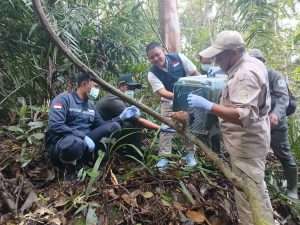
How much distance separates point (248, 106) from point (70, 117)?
2.12 metres

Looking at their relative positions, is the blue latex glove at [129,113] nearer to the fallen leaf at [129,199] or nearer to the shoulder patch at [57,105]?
the shoulder patch at [57,105]

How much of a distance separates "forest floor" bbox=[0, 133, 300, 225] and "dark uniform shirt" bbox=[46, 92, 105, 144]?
45 centimetres

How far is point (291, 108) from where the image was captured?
13.7 feet

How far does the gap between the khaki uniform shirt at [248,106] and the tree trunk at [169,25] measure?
4.54 metres

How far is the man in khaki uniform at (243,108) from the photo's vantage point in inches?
106

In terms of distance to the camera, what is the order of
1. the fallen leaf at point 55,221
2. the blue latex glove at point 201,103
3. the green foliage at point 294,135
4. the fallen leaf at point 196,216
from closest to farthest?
the blue latex glove at point 201,103 < the fallen leaf at point 55,221 < the fallen leaf at point 196,216 < the green foliage at point 294,135

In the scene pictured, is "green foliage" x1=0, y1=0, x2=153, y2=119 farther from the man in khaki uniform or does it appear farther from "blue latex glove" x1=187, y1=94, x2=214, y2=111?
the man in khaki uniform

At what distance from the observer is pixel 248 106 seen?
2678 millimetres

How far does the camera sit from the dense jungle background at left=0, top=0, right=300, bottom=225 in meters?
3.34

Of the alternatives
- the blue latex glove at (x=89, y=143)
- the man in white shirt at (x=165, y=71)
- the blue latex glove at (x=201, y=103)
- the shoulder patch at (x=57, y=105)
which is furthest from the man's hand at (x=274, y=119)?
the shoulder patch at (x=57, y=105)

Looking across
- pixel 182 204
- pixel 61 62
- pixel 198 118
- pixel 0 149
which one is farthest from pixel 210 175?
pixel 61 62

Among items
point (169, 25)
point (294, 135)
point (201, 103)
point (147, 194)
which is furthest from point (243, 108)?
point (169, 25)

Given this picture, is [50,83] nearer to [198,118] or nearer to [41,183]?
[41,183]

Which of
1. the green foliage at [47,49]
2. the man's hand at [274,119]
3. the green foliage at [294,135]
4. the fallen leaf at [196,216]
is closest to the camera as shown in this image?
the fallen leaf at [196,216]
